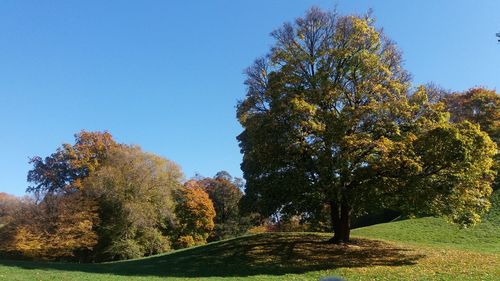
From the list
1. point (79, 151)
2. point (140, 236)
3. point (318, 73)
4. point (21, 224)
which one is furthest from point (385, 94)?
point (79, 151)

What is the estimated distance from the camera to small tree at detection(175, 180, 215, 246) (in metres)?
68.2

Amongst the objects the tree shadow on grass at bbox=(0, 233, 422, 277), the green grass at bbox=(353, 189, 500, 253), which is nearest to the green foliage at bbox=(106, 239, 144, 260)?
the tree shadow on grass at bbox=(0, 233, 422, 277)

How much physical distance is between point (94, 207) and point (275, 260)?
25620mm

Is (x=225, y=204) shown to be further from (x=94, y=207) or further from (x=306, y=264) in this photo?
(x=306, y=264)

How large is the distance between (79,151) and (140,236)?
1757 cm

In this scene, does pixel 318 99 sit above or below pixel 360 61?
below

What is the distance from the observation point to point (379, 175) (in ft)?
79.5

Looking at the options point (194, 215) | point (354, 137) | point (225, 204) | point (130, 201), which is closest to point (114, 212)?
point (130, 201)

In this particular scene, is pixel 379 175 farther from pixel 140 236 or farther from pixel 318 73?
pixel 140 236

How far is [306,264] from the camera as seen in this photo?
22312 mm

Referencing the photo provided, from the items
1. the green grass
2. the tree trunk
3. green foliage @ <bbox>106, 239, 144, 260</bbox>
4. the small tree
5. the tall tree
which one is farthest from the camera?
the small tree

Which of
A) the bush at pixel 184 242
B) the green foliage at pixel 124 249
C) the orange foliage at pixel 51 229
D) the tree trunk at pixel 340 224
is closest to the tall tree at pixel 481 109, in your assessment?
the tree trunk at pixel 340 224

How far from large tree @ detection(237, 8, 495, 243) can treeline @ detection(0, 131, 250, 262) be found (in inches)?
898

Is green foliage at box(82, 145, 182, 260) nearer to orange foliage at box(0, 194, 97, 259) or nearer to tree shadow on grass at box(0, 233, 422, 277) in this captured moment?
orange foliage at box(0, 194, 97, 259)
